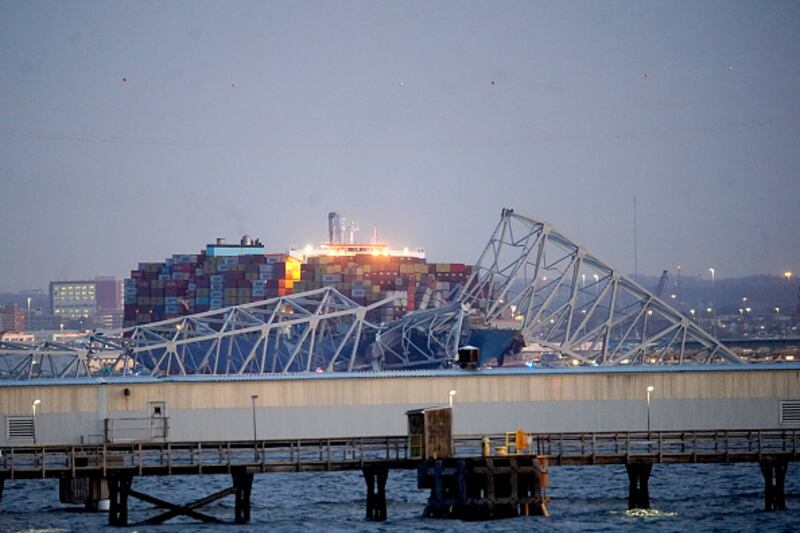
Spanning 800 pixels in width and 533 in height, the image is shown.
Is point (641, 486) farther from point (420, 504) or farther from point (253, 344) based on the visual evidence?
point (253, 344)

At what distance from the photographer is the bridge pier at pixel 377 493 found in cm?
6619

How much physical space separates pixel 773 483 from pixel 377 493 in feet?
51.2

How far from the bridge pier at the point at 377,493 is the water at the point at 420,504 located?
45 centimetres

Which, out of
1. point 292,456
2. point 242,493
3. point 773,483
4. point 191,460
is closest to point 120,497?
point 191,460

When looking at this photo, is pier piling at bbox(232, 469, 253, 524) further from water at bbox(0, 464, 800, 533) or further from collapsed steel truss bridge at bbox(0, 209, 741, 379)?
collapsed steel truss bridge at bbox(0, 209, 741, 379)

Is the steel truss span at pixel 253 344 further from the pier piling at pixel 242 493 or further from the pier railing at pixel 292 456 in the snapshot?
the pier piling at pixel 242 493

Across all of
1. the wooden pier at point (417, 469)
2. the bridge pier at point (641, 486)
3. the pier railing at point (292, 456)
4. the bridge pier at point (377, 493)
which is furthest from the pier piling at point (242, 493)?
the bridge pier at point (641, 486)

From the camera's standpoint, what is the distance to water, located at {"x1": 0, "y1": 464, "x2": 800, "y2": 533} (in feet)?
219

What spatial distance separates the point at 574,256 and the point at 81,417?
6577cm

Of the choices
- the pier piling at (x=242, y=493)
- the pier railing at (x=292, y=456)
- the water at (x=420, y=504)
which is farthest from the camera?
the water at (x=420, y=504)

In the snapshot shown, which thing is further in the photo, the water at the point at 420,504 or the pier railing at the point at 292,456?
the water at the point at 420,504

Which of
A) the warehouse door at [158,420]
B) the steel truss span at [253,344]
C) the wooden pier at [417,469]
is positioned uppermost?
the steel truss span at [253,344]

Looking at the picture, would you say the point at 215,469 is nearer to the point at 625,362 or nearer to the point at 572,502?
the point at 572,502

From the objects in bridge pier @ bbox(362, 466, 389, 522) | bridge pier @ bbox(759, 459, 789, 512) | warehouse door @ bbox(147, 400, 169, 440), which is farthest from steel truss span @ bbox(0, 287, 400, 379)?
bridge pier @ bbox(759, 459, 789, 512)
